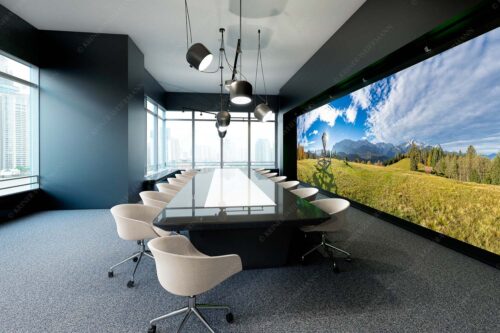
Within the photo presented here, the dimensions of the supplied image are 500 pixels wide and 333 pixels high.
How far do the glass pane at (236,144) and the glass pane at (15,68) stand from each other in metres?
6.78

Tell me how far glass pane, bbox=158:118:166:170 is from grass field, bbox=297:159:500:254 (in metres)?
6.75

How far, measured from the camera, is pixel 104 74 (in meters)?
5.46

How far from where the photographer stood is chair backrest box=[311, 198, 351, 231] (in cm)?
269

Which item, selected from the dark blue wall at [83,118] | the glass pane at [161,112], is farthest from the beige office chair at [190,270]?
the glass pane at [161,112]

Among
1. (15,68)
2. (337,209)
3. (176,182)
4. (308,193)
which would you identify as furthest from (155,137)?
(337,209)

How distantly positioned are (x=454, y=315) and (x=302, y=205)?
138 cm

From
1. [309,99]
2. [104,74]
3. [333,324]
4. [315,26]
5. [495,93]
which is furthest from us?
[309,99]

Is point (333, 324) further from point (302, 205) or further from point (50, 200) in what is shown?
point (50, 200)

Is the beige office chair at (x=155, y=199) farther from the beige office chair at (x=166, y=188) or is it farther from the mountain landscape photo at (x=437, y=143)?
Result: the mountain landscape photo at (x=437, y=143)

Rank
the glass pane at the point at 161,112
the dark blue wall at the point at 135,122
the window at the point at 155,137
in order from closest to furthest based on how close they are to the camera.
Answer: the dark blue wall at the point at 135,122
the window at the point at 155,137
the glass pane at the point at 161,112

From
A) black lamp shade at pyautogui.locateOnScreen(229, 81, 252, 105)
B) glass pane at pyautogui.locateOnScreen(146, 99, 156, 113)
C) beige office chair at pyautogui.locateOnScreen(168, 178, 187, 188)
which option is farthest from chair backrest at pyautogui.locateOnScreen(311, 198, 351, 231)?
glass pane at pyautogui.locateOnScreen(146, 99, 156, 113)

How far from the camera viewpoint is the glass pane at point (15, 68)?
4.53 meters

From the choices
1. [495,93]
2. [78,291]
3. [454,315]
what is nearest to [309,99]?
[495,93]

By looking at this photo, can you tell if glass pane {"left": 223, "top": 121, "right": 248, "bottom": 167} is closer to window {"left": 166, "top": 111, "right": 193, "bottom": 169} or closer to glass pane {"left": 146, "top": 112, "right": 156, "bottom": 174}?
window {"left": 166, "top": 111, "right": 193, "bottom": 169}
